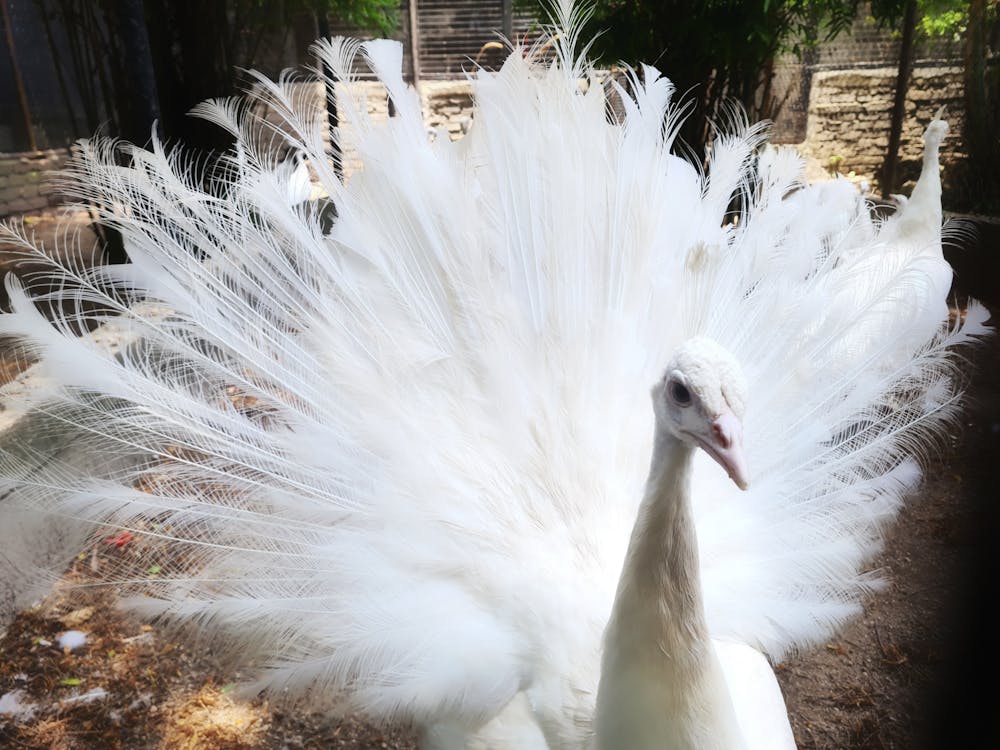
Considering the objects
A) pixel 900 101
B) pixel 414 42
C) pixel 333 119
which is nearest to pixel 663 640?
pixel 333 119

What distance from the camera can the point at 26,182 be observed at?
1.43 meters

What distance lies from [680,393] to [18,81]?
142 cm

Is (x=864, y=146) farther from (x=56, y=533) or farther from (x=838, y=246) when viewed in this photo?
(x=56, y=533)

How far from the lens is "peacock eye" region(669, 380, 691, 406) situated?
69 centimetres

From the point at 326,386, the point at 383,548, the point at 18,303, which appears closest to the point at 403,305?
the point at 326,386

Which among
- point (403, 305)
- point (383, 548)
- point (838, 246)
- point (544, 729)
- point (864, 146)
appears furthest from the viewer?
point (864, 146)

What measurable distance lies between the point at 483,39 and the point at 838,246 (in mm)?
837

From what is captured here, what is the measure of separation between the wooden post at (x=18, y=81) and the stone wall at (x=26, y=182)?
0.09 ft

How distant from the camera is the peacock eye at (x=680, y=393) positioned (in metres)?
0.69

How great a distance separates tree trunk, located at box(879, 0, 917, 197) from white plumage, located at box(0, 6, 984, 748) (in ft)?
0.45

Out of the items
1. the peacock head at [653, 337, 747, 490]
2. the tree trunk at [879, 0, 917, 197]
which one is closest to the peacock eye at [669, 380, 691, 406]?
the peacock head at [653, 337, 747, 490]

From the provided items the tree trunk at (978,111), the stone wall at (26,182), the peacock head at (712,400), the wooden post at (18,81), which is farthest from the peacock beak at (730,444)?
the wooden post at (18,81)

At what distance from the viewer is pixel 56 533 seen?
128 centimetres

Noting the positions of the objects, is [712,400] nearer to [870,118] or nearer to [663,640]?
[663,640]
